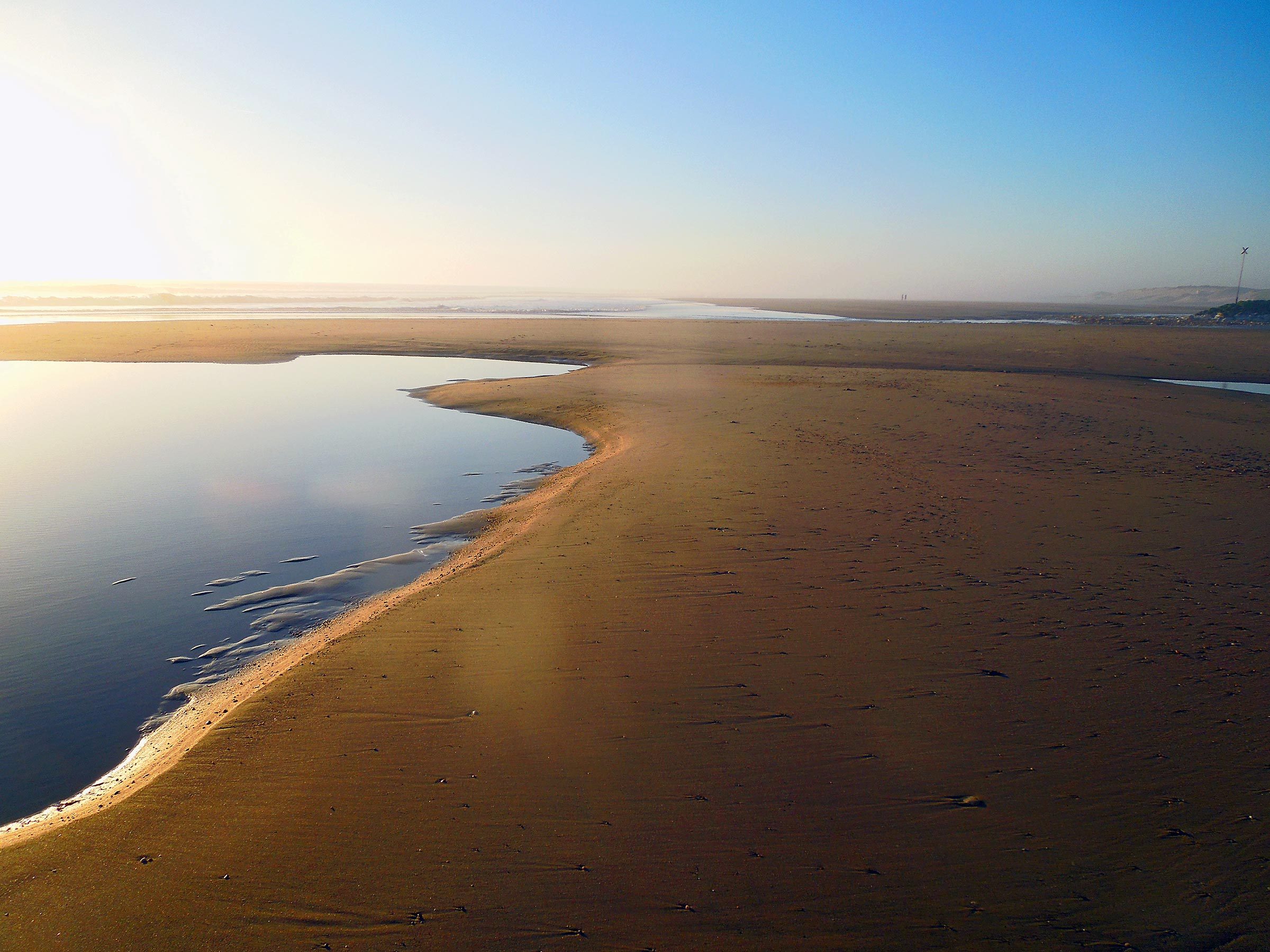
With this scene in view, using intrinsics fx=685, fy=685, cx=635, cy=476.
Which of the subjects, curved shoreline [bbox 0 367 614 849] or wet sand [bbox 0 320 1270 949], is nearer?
wet sand [bbox 0 320 1270 949]

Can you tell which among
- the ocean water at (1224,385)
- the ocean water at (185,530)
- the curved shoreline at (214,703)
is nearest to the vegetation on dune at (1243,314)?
the ocean water at (1224,385)

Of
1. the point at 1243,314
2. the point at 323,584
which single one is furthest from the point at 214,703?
the point at 1243,314

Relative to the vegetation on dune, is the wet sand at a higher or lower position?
lower

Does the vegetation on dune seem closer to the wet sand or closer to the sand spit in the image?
the wet sand

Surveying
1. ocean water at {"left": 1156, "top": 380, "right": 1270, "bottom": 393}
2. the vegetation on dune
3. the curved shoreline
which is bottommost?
the curved shoreline

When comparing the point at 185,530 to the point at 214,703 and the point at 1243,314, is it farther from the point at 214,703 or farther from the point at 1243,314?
the point at 1243,314

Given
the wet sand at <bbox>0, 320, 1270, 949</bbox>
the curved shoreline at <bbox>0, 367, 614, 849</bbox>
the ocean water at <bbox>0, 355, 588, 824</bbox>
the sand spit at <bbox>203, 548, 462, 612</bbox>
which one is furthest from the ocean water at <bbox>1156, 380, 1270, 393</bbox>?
the sand spit at <bbox>203, 548, 462, 612</bbox>

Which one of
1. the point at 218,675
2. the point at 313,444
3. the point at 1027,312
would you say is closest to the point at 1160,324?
the point at 1027,312
